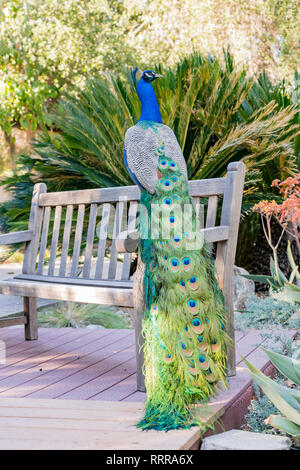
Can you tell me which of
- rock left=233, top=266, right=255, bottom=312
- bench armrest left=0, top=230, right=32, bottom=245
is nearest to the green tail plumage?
bench armrest left=0, top=230, right=32, bottom=245

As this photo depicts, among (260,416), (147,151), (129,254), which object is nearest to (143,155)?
(147,151)

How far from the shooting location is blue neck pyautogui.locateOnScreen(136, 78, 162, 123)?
270 centimetres

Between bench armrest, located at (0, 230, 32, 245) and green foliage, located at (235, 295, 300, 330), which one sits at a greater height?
bench armrest, located at (0, 230, 32, 245)

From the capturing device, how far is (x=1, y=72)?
10133mm

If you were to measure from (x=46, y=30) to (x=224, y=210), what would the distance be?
9862 mm

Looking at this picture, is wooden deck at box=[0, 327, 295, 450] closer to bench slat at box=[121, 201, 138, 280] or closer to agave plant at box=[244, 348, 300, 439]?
agave plant at box=[244, 348, 300, 439]

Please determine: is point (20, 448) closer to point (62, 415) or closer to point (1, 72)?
point (62, 415)

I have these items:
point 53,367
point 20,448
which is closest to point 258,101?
point 53,367

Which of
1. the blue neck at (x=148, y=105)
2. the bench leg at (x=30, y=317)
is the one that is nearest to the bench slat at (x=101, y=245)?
the bench leg at (x=30, y=317)

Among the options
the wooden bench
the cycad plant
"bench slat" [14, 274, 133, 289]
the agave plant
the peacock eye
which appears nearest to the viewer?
the agave plant

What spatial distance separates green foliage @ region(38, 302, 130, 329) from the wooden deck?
0.92m

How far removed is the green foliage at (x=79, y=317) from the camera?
4.92 m

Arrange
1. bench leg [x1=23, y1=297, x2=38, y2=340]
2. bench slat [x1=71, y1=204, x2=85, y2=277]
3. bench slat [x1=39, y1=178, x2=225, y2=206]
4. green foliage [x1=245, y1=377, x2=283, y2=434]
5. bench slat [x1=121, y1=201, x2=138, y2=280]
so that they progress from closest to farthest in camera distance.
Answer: green foliage [x1=245, y1=377, x2=283, y2=434], bench slat [x1=39, y1=178, x2=225, y2=206], bench slat [x1=121, y1=201, x2=138, y2=280], bench slat [x1=71, y1=204, x2=85, y2=277], bench leg [x1=23, y1=297, x2=38, y2=340]

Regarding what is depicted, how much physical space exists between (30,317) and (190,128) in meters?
2.99
